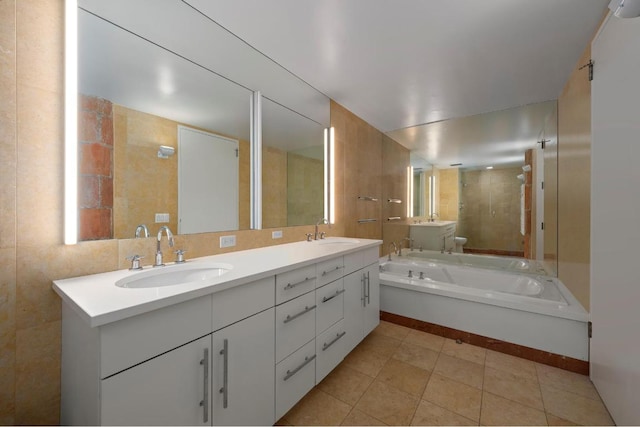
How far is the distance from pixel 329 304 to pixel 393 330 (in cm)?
117

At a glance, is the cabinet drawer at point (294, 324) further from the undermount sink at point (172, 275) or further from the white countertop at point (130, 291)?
the undermount sink at point (172, 275)

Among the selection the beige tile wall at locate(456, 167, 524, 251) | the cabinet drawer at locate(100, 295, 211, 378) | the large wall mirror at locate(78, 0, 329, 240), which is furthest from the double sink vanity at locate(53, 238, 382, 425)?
the beige tile wall at locate(456, 167, 524, 251)

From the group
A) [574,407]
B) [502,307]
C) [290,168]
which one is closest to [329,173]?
[290,168]

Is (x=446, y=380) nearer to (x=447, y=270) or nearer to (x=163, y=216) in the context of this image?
(x=447, y=270)

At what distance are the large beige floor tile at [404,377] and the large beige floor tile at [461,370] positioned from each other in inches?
5.3

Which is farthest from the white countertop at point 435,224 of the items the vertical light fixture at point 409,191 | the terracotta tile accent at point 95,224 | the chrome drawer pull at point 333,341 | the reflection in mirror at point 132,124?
the terracotta tile accent at point 95,224

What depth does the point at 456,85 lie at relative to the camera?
7.64 ft

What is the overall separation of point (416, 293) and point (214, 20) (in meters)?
2.67

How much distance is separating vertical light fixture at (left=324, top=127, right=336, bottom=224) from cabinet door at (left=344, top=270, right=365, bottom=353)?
0.84 metres

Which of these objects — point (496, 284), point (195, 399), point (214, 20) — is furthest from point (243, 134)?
point (496, 284)

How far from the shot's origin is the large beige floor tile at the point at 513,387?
1.53 meters

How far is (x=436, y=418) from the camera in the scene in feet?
4.59

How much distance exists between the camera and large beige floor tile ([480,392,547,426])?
1.37m

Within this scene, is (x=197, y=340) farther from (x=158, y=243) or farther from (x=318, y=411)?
(x=318, y=411)
